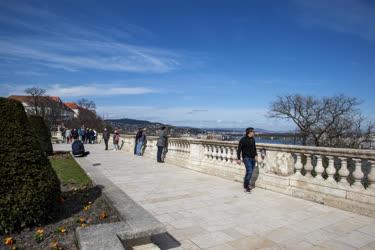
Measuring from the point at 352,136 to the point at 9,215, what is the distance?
34674 millimetres

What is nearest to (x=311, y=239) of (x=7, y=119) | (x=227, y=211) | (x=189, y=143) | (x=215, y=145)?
(x=227, y=211)

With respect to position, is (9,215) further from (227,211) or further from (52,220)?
(227,211)

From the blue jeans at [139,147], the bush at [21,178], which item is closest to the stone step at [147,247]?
the bush at [21,178]

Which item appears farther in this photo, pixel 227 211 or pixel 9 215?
pixel 227 211

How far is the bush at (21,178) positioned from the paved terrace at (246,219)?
2.17 meters

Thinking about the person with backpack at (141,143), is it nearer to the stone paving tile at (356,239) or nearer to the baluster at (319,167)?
the baluster at (319,167)

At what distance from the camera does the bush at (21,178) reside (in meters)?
4.39

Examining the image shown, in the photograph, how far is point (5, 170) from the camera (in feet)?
14.6

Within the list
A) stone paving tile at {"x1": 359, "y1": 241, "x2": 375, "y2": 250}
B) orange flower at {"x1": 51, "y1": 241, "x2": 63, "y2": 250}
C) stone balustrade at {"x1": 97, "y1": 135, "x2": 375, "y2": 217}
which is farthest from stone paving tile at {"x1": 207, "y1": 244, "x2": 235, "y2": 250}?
stone balustrade at {"x1": 97, "y1": 135, "x2": 375, "y2": 217}

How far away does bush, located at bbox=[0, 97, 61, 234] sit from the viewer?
439 cm

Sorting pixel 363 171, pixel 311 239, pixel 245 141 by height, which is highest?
pixel 245 141

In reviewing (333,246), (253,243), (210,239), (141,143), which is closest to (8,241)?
(210,239)

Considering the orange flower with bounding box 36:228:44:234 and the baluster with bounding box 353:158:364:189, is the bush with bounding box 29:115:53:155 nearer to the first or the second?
the orange flower with bounding box 36:228:44:234

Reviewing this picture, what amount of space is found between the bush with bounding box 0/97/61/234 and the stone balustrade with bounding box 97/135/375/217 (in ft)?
18.1
